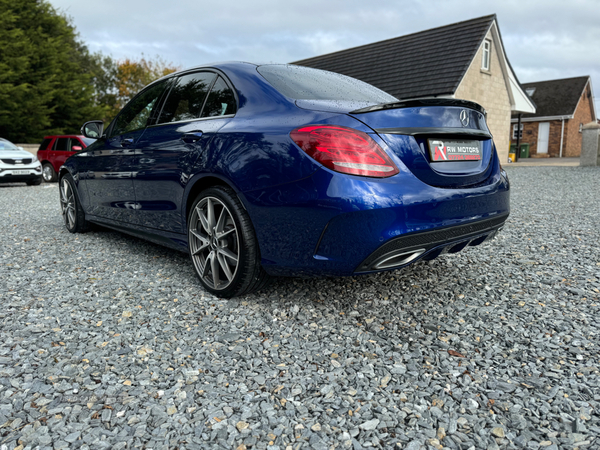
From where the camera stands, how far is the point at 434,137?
264 cm

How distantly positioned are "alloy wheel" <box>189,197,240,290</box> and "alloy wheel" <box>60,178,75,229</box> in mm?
2773

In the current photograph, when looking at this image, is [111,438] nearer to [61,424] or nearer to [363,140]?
[61,424]

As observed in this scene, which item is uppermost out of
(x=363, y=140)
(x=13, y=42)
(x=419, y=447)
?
(x=13, y=42)

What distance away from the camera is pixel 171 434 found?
1812 millimetres

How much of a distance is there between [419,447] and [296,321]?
124 centimetres

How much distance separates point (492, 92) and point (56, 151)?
17.3m

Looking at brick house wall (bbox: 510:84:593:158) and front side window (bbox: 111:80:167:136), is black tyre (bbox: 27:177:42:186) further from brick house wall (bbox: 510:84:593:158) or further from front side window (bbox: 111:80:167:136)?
brick house wall (bbox: 510:84:593:158)

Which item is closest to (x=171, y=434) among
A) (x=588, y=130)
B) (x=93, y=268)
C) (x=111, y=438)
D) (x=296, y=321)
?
(x=111, y=438)

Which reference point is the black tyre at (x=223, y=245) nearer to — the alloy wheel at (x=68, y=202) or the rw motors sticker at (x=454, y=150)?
the rw motors sticker at (x=454, y=150)

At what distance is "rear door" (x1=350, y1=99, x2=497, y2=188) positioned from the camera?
8.27ft

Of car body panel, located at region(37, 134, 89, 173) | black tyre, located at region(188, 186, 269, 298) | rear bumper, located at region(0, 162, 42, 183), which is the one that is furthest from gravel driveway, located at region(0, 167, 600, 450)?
car body panel, located at region(37, 134, 89, 173)

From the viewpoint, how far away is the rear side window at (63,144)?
1507 centimetres

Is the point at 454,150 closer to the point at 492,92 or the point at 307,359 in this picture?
the point at 307,359

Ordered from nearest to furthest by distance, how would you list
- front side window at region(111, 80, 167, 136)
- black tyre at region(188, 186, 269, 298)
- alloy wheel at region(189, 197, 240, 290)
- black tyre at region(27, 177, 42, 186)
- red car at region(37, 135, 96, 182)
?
black tyre at region(188, 186, 269, 298), alloy wheel at region(189, 197, 240, 290), front side window at region(111, 80, 167, 136), black tyre at region(27, 177, 42, 186), red car at region(37, 135, 96, 182)
